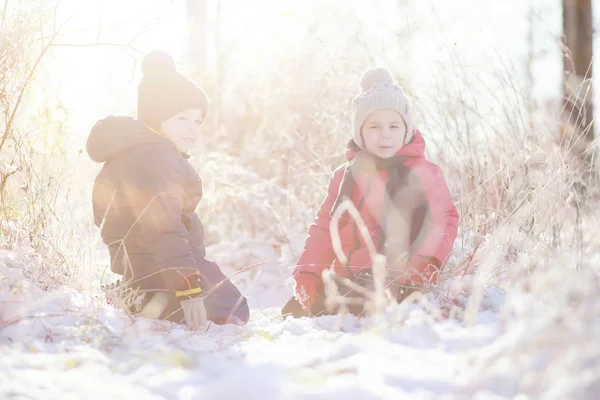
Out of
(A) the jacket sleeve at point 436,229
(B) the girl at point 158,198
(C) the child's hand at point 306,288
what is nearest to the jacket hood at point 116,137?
(B) the girl at point 158,198

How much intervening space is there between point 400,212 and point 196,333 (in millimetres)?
1269

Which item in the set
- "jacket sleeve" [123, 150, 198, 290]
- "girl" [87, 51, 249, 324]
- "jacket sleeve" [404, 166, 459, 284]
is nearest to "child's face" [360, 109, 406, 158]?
"jacket sleeve" [404, 166, 459, 284]

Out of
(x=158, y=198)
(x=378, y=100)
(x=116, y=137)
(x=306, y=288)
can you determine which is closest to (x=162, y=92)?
(x=116, y=137)

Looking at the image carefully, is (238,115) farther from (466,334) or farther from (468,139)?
(466,334)

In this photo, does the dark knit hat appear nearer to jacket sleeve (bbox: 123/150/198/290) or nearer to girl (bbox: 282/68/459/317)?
jacket sleeve (bbox: 123/150/198/290)

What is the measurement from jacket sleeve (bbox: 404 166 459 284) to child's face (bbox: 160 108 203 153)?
3.92ft

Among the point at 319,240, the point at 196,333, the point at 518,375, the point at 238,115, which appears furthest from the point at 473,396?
the point at 238,115

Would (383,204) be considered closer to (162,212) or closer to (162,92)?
(162,212)

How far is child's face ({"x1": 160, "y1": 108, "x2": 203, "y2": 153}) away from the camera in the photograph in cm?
307

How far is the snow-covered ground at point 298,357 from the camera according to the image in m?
1.20

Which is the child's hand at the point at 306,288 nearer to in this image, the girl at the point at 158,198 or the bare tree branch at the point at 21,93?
the girl at the point at 158,198

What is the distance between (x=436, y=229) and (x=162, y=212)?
131 centimetres

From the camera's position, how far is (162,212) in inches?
106

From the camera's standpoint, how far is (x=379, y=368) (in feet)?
4.83
